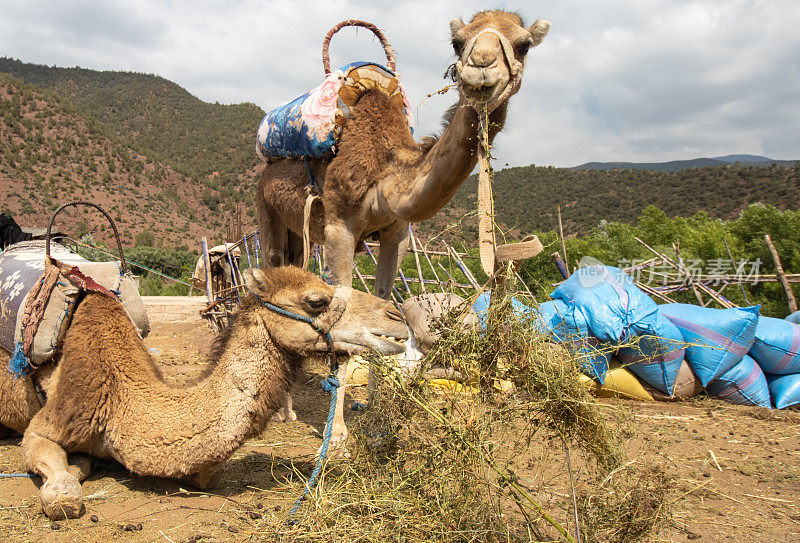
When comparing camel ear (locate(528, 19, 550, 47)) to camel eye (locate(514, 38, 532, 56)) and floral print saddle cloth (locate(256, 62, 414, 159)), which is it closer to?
camel eye (locate(514, 38, 532, 56))

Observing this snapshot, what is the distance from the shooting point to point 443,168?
12.6ft

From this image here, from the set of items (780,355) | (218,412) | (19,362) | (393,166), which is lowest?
(780,355)

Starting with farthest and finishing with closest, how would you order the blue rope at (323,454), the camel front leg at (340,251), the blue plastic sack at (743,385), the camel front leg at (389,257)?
the blue plastic sack at (743,385), the camel front leg at (389,257), the camel front leg at (340,251), the blue rope at (323,454)

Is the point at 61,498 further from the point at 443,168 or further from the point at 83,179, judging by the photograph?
the point at 83,179

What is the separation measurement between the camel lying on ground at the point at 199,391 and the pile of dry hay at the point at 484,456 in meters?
0.48

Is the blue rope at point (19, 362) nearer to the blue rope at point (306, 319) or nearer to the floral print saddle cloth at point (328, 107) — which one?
the blue rope at point (306, 319)

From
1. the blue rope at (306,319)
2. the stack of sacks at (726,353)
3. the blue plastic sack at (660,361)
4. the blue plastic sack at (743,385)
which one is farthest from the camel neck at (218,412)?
the blue plastic sack at (743,385)

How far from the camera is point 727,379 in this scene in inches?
229

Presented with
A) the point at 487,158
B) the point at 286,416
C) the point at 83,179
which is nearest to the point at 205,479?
the point at 286,416

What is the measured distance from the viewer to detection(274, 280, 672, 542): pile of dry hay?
227 cm

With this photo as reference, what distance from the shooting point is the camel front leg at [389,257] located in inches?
199

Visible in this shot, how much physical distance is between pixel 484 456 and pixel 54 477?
2.35 meters

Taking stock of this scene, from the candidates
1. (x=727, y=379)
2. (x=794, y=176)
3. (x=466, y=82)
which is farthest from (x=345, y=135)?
(x=794, y=176)

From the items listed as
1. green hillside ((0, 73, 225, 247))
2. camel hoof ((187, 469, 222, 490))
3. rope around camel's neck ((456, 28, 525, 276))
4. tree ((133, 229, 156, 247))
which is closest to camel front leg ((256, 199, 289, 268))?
camel hoof ((187, 469, 222, 490))
